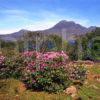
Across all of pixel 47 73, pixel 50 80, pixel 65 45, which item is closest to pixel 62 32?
pixel 65 45

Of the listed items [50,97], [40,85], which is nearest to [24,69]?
[40,85]

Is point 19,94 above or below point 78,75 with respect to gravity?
below

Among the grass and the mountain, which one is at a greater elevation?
the mountain

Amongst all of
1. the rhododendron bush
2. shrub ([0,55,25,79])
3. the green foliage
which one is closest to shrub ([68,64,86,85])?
the rhododendron bush

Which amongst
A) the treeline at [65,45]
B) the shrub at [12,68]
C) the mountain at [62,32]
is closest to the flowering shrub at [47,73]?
the shrub at [12,68]

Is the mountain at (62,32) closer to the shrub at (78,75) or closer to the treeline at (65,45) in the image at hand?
the treeline at (65,45)

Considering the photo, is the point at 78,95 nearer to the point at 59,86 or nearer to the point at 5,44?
the point at 59,86

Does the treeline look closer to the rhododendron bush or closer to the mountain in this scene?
the mountain

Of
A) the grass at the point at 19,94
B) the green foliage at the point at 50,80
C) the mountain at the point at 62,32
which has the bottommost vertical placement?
the grass at the point at 19,94

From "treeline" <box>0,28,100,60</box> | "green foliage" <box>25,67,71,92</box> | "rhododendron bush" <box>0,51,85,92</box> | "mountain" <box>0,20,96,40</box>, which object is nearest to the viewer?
"green foliage" <box>25,67,71,92</box>

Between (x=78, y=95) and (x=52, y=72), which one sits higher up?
(x=52, y=72)

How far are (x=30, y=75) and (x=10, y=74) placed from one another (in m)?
1.21

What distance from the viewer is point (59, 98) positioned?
11.0m

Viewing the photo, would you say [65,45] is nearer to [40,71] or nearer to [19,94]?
[40,71]
